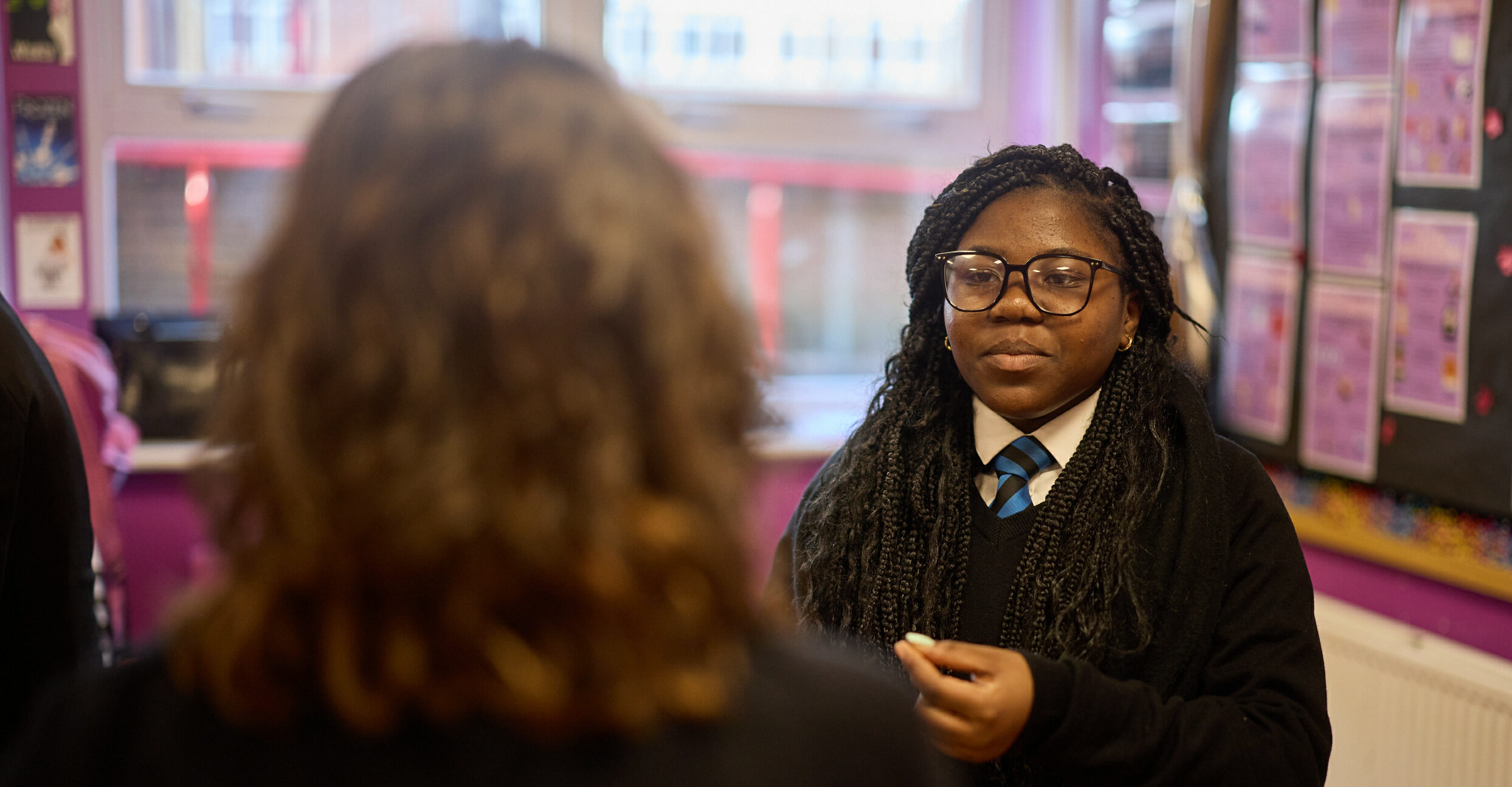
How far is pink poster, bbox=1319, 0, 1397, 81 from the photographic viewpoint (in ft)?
7.24

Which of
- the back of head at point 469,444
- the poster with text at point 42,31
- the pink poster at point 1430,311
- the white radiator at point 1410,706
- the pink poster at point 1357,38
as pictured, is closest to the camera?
the back of head at point 469,444

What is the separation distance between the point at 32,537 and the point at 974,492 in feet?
3.48

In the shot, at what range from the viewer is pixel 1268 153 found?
250 cm

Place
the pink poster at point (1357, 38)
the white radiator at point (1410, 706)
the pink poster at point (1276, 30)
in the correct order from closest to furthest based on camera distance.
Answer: the white radiator at point (1410, 706) < the pink poster at point (1357, 38) < the pink poster at point (1276, 30)

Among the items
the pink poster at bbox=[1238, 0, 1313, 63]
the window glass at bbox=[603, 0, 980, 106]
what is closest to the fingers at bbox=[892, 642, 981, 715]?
the pink poster at bbox=[1238, 0, 1313, 63]

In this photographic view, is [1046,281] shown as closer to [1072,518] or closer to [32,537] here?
[1072,518]

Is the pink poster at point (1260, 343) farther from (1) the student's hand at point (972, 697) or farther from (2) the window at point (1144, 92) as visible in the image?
(1) the student's hand at point (972, 697)

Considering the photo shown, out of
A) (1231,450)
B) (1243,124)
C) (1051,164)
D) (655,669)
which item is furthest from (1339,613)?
(655,669)

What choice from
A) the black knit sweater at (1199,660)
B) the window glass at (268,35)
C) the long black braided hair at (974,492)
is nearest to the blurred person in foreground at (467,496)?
the black knit sweater at (1199,660)

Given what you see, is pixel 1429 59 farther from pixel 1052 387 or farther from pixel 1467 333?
pixel 1052 387

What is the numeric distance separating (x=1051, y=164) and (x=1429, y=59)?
127 cm

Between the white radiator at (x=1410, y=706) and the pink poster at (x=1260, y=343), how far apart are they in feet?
1.38

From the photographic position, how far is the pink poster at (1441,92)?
203cm

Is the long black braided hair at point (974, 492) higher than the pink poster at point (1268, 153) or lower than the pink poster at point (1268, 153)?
lower
